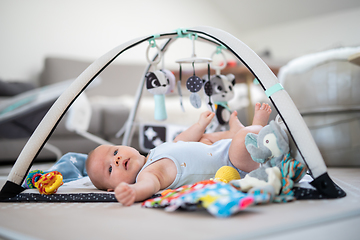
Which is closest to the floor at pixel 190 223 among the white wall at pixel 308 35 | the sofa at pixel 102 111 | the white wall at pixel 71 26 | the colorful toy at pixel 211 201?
the colorful toy at pixel 211 201

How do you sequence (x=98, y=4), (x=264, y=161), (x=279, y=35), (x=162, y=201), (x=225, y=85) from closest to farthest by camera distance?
(x=162, y=201) → (x=264, y=161) → (x=225, y=85) → (x=98, y=4) → (x=279, y=35)

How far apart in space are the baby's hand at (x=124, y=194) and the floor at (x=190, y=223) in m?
0.01

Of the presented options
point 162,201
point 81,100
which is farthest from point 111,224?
point 81,100

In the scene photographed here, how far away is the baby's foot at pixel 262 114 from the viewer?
956 mm

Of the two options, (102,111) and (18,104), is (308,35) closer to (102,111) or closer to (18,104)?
(102,111)

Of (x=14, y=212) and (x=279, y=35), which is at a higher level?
(x=279, y=35)

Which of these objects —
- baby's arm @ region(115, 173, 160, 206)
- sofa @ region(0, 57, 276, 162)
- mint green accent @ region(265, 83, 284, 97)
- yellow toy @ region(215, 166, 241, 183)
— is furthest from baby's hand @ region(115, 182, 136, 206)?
sofa @ region(0, 57, 276, 162)

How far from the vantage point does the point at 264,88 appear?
760 mm

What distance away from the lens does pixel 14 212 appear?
0.69m

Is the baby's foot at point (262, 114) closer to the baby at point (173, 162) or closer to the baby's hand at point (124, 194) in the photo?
the baby at point (173, 162)

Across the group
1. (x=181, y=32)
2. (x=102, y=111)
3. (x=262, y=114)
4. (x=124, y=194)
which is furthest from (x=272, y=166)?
(x=102, y=111)

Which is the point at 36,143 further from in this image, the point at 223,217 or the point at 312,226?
the point at 312,226

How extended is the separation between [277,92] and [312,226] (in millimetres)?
321

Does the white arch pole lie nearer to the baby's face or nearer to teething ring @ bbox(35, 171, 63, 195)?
teething ring @ bbox(35, 171, 63, 195)
